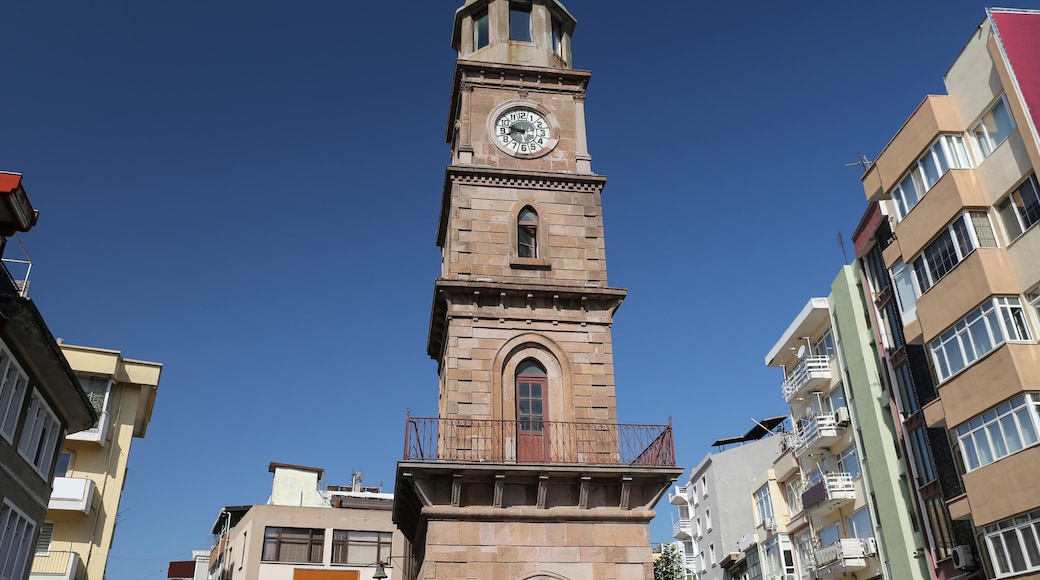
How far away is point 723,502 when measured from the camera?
193 feet

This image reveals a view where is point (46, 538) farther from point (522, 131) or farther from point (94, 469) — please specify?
point (522, 131)

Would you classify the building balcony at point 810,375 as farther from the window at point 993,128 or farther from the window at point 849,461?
the window at point 993,128

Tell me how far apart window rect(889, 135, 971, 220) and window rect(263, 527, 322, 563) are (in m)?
35.8

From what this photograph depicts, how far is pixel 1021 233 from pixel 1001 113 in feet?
11.8

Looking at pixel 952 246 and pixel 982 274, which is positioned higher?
pixel 952 246

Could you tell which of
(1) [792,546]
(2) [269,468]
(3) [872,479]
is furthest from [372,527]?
(3) [872,479]

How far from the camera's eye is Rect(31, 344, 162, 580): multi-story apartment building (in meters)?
34.9

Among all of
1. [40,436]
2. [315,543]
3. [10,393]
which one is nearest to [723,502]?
[315,543]

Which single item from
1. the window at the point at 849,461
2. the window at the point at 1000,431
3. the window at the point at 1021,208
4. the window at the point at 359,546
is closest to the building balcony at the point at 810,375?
the window at the point at 849,461

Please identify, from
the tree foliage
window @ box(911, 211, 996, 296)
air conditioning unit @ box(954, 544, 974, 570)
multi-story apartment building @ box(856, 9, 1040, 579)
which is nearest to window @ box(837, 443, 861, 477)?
multi-story apartment building @ box(856, 9, 1040, 579)

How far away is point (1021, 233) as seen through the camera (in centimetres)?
2398

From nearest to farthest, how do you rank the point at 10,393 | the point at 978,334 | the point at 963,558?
the point at 10,393, the point at 978,334, the point at 963,558

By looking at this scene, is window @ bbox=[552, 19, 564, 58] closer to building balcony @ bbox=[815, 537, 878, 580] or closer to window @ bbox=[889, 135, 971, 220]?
window @ bbox=[889, 135, 971, 220]

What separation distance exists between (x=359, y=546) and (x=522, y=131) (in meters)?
30.6
